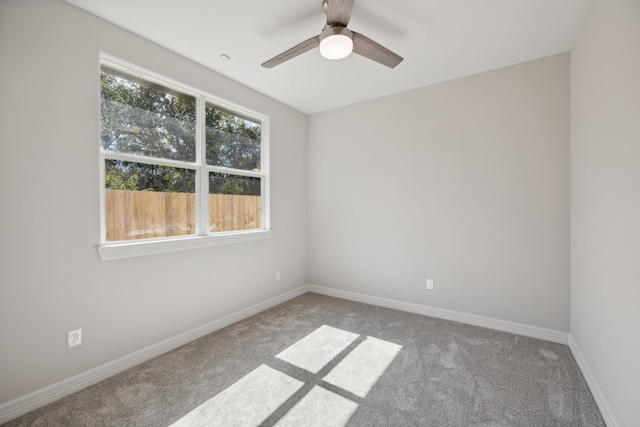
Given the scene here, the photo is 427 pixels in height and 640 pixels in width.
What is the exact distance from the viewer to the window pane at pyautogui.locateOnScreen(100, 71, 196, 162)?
7.29 feet

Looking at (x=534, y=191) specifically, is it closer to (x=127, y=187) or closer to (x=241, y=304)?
(x=241, y=304)

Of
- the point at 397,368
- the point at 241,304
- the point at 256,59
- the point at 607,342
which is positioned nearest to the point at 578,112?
the point at 607,342

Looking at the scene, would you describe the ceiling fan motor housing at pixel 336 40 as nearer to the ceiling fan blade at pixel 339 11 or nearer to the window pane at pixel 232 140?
the ceiling fan blade at pixel 339 11

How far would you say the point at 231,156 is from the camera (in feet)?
10.6

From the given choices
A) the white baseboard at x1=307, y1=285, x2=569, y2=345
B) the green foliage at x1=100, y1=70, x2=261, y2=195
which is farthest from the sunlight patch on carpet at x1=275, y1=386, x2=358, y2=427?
the green foliage at x1=100, y1=70, x2=261, y2=195

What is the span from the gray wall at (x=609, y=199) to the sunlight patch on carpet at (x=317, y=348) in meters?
1.79

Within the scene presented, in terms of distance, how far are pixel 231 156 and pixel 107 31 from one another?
4.75 ft

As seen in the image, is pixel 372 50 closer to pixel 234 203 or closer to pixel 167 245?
pixel 234 203

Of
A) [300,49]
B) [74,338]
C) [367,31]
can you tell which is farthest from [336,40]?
[74,338]

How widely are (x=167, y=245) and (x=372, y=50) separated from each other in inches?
91.9

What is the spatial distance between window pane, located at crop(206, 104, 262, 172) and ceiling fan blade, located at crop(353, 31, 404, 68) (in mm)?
1756

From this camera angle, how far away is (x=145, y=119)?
2.44 metres

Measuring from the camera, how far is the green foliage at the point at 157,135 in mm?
2240

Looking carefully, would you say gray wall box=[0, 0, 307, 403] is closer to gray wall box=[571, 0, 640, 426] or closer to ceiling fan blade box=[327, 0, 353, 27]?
ceiling fan blade box=[327, 0, 353, 27]
